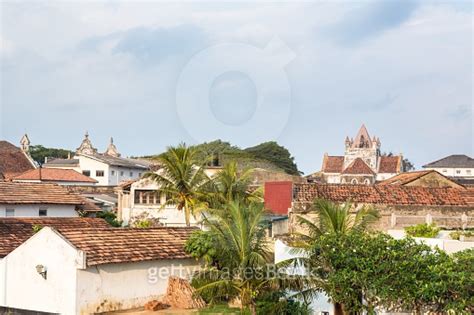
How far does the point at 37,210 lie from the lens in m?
28.6

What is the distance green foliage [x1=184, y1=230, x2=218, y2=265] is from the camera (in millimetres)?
19625

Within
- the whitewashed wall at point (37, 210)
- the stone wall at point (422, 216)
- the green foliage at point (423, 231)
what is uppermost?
the whitewashed wall at point (37, 210)

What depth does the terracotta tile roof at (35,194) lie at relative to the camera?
91.3ft

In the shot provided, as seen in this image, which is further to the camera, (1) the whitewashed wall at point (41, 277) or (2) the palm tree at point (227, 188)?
(2) the palm tree at point (227, 188)

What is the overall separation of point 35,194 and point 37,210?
0.84 m

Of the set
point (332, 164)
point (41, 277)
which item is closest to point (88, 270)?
point (41, 277)

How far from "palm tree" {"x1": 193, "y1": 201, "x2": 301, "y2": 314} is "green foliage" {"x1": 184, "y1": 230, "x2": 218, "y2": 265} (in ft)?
5.76

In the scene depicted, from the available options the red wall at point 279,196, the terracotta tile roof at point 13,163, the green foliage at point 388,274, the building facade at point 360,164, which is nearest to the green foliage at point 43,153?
the terracotta tile roof at point 13,163

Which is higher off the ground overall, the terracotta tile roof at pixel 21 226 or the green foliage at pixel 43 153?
the green foliage at pixel 43 153

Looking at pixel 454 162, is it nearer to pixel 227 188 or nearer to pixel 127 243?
pixel 227 188

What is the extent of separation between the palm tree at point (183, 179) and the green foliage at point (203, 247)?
7.97 m

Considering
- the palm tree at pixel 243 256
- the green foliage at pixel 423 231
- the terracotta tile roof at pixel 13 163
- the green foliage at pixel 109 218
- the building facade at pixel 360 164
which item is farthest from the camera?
the building facade at pixel 360 164

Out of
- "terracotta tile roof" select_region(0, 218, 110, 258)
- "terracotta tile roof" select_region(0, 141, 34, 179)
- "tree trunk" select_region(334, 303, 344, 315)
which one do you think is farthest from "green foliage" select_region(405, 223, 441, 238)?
"terracotta tile roof" select_region(0, 141, 34, 179)

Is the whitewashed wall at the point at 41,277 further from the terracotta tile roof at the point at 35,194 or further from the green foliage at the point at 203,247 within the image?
the terracotta tile roof at the point at 35,194
